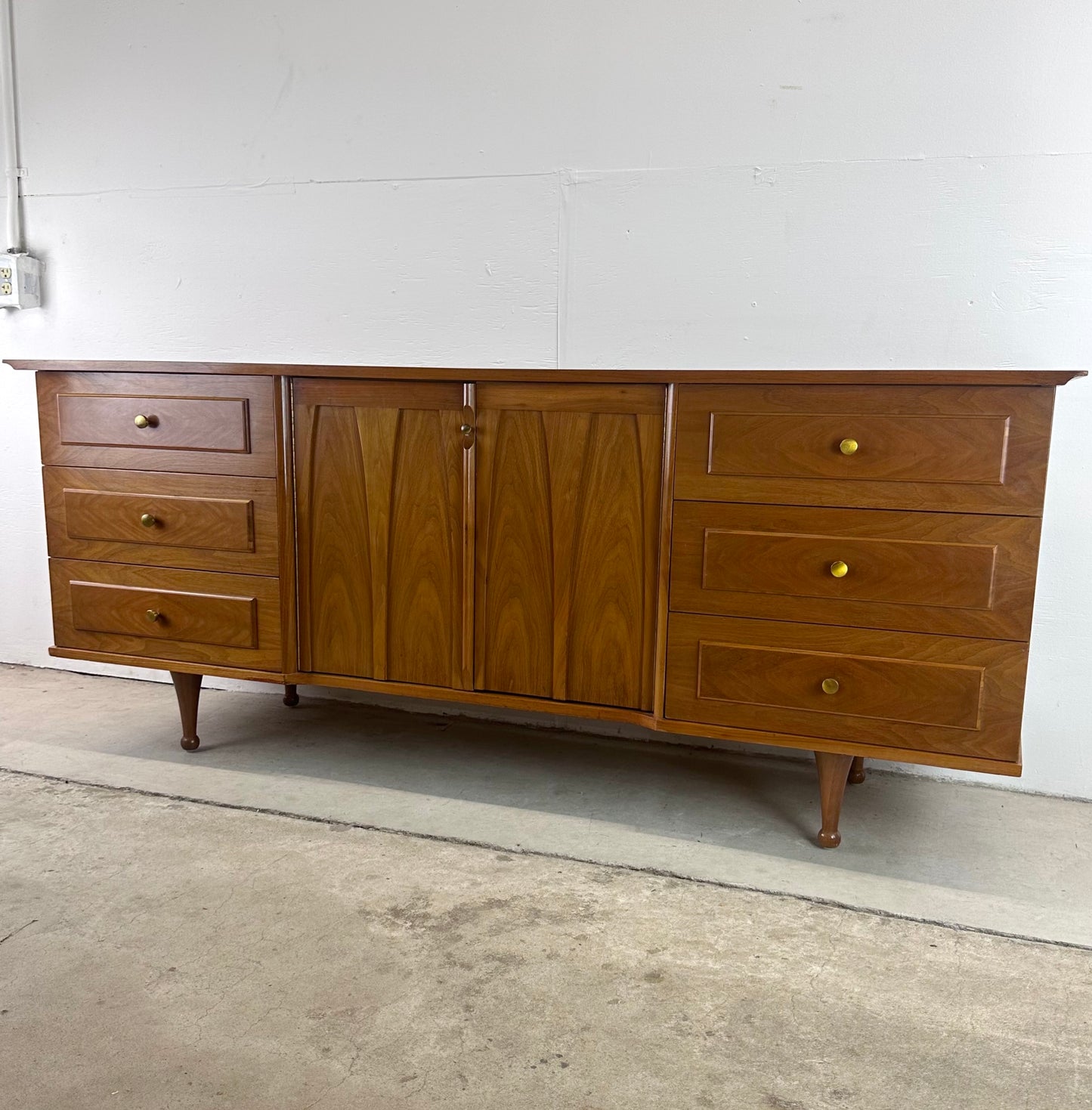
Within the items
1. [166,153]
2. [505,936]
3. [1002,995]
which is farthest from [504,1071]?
[166,153]

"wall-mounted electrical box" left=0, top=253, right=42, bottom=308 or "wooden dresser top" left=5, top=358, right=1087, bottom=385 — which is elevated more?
"wall-mounted electrical box" left=0, top=253, right=42, bottom=308

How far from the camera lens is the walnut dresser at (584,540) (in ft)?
5.96

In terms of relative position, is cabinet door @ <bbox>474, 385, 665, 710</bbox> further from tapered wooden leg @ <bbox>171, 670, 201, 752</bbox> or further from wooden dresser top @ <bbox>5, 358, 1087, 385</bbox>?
tapered wooden leg @ <bbox>171, 670, 201, 752</bbox>

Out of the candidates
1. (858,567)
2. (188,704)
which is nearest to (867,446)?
(858,567)

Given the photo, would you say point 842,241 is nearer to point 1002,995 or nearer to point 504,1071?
point 1002,995

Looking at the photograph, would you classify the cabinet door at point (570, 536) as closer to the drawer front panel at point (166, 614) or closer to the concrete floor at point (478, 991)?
the concrete floor at point (478, 991)

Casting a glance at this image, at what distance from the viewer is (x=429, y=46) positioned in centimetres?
258

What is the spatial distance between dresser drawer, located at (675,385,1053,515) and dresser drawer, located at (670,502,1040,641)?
0.03 meters

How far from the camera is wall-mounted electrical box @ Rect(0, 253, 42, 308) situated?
298 centimetres

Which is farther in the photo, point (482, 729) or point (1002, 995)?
point (482, 729)

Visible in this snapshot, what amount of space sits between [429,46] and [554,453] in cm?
128

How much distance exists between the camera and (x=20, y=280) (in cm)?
299

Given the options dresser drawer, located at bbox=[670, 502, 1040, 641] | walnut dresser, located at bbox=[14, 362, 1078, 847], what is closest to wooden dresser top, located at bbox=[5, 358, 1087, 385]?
walnut dresser, located at bbox=[14, 362, 1078, 847]

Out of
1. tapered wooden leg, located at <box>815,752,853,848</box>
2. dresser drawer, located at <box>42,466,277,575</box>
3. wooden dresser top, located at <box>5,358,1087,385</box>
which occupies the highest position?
wooden dresser top, located at <box>5,358,1087,385</box>
